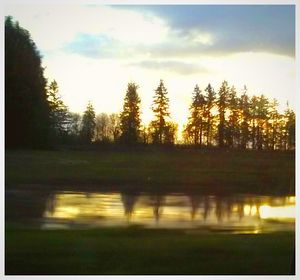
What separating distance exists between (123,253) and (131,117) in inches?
36.3

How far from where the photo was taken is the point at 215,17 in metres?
4.51

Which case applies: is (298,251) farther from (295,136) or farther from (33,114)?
(33,114)

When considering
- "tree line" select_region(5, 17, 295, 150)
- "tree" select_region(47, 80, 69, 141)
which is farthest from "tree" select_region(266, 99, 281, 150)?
"tree" select_region(47, 80, 69, 141)

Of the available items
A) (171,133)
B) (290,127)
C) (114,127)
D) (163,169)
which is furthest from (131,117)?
(290,127)

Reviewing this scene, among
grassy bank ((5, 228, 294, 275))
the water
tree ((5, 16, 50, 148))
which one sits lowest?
grassy bank ((5, 228, 294, 275))

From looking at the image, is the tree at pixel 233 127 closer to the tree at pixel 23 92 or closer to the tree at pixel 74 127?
the tree at pixel 74 127

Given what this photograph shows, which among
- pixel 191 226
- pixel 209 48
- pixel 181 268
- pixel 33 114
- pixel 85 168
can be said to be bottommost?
pixel 181 268

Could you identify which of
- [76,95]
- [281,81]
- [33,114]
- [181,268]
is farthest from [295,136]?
[33,114]

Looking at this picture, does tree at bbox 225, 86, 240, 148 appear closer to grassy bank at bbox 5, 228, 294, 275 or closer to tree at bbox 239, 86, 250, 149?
tree at bbox 239, 86, 250, 149

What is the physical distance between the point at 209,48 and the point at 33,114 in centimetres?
129

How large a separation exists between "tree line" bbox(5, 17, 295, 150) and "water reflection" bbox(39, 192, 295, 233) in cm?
38

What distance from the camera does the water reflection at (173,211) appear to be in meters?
→ 4.46

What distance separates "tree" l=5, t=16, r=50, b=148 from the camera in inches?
176

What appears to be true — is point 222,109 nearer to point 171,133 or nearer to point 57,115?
point 171,133
